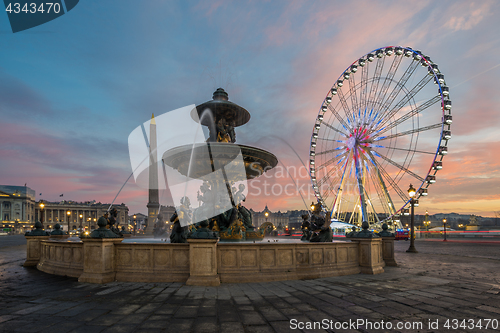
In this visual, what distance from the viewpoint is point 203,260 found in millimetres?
7145

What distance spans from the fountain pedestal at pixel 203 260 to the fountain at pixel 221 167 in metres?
3.41

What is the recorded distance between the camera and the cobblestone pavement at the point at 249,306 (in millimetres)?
4375

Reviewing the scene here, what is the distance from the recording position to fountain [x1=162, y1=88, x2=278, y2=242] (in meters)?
11.6

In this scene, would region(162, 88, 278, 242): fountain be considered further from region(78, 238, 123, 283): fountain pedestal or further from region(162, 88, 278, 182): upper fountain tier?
region(78, 238, 123, 283): fountain pedestal

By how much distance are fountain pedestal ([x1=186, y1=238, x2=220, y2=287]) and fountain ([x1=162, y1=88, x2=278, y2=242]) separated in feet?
11.2

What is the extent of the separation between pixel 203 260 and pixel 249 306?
2.18 m

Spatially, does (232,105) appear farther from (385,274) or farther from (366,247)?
(385,274)

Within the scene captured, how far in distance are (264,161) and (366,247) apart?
5.54 metres

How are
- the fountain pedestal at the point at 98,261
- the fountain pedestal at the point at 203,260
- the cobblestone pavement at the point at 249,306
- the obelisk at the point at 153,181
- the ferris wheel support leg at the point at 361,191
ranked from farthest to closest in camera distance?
the obelisk at the point at 153,181, the ferris wheel support leg at the point at 361,191, the fountain pedestal at the point at 98,261, the fountain pedestal at the point at 203,260, the cobblestone pavement at the point at 249,306

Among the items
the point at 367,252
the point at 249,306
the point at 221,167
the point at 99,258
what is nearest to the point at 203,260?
the point at 249,306

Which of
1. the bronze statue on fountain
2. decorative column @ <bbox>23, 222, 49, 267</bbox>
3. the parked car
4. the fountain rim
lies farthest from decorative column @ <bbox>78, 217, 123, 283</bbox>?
the parked car

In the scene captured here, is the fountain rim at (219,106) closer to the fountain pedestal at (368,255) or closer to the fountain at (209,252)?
the fountain at (209,252)

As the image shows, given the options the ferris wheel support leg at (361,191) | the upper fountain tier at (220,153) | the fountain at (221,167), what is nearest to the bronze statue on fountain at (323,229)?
the fountain at (221,167)

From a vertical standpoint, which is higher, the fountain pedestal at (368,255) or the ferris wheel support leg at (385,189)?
the ferris wheel support leg at (385,189)
